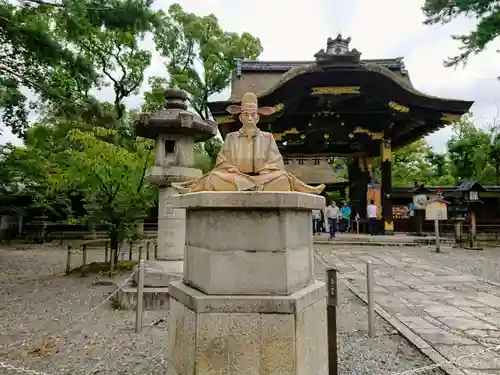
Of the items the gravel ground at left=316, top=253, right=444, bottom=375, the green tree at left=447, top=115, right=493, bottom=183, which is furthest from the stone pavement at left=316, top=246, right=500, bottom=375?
the green tree at left=447, top=115, right=493, bottom=183

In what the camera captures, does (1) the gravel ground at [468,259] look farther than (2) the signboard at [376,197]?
No

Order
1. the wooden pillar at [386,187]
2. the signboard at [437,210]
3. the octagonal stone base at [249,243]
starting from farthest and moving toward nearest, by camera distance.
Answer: the wooden pillar at [386,187] < the signboard at [437,210] < the octagonal stone base at [249,243]

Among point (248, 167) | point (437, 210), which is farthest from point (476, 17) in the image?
point (248, 167)

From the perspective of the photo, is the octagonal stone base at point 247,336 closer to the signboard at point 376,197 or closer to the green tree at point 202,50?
the signboard at point 376,197

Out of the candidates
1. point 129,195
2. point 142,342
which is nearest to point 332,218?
point 129,195

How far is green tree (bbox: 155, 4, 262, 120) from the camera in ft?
80.8

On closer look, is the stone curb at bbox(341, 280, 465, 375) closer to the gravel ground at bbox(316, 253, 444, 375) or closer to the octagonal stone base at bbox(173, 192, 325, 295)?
the gravel ground at bbox(316, 253, 444, 375)

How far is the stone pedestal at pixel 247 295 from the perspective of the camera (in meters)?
2.55

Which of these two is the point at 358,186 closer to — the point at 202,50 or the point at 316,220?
the point at 316,220

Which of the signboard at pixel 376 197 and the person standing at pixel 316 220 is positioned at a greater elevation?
the signboard at pixel 376 197

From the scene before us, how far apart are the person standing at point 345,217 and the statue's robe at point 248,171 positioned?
15480mm

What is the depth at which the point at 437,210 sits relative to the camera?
43.3 feet

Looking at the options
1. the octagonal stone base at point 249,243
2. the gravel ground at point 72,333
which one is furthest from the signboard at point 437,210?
the octagonal stone base at point 249,243

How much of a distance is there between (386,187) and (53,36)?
44.3 ft
